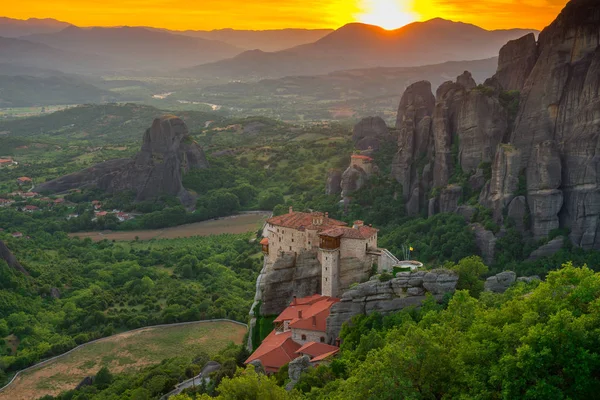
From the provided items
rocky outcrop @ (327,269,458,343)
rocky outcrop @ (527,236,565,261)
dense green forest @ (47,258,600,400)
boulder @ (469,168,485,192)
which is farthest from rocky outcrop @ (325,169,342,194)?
dense green forest @ (47,258,600,400)

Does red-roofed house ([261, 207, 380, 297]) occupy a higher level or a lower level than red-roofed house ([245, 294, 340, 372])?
higher

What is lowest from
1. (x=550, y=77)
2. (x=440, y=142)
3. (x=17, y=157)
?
(x=17, y=157)

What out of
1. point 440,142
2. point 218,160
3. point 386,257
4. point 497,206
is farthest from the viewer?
point 218,160

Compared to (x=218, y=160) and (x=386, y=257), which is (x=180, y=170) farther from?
(x=386, y=257)

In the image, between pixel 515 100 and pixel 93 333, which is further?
pixel 515 100

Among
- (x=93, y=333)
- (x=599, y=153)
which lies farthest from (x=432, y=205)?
(x=93, y=333)

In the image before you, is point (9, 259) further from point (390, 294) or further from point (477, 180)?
point (477, 180)

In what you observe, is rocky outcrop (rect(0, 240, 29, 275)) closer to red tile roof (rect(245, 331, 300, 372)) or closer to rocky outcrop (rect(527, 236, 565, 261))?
red tile roof (rect(245, 331, 300, 372))

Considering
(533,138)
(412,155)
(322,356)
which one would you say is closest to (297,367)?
(322,356)
